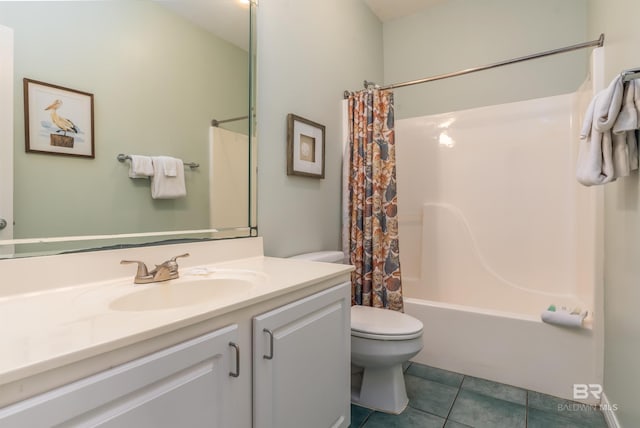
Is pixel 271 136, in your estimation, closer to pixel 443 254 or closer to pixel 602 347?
pixel 443 254

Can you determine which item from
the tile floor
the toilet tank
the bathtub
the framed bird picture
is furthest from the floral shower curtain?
the framed bird picture

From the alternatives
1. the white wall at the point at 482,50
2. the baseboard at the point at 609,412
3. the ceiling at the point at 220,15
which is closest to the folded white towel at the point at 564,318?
the baseboard at the point at 609,412

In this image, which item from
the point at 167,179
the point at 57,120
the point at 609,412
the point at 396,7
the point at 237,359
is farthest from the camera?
the point at 396,7

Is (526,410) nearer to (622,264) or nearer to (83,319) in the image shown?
(622,264)

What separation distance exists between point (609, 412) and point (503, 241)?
1171 mm

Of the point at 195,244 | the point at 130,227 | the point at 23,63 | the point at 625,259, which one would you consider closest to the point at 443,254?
the point at 625,259

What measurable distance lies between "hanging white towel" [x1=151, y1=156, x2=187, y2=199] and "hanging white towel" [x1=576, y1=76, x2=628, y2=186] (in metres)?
1.61

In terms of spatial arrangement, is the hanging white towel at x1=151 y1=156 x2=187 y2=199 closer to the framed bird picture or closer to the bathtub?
the framed bird picture

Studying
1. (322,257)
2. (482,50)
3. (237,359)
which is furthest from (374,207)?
(482,50)

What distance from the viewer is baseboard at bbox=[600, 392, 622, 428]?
56.2 inches

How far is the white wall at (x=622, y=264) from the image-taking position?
4.09 feet

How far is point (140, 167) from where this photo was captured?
1.22 metres

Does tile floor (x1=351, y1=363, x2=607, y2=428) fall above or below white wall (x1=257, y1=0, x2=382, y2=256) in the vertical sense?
below

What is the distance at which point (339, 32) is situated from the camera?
234 centimetres
